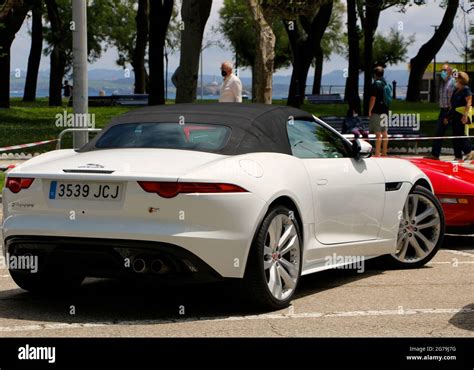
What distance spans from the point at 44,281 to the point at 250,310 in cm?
157

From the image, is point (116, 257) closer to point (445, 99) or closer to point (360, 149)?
point (360, 149)

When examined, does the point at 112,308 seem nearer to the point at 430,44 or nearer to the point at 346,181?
the point at 346,181

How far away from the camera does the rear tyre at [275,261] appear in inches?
297

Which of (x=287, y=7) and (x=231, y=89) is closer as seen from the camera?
Result: (x=231, y=89)

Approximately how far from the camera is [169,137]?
320 inches

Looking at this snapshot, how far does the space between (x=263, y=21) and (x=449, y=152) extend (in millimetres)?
6320

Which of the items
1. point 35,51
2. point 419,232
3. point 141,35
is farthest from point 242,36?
point 419,232

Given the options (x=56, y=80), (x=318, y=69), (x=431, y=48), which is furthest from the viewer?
(x=318, y=69)

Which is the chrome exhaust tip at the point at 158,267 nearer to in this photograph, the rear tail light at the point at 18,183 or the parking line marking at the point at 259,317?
the parking line marking at the point at 259,317

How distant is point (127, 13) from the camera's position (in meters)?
82.5

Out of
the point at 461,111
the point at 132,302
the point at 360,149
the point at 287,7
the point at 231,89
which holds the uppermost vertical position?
the point at 287,7

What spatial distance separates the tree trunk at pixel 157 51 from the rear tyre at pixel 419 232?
74.2 ft

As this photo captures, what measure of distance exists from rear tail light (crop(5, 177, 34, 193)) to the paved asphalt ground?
33.1 inches
